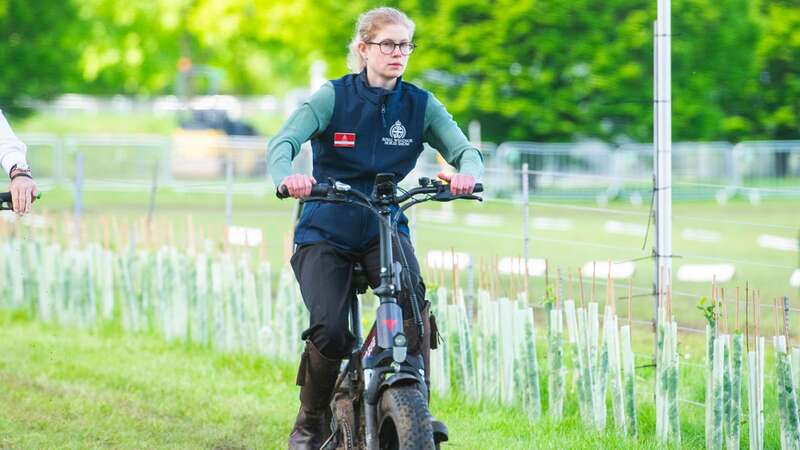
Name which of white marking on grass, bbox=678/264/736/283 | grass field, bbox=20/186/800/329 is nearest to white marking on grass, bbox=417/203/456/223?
grass field, bbox=20/186/800/329

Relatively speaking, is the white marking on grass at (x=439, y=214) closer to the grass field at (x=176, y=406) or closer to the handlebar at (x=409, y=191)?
the grass field at (x=176, y=406)

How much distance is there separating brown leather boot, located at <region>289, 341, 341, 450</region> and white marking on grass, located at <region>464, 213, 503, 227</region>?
53.1 ft

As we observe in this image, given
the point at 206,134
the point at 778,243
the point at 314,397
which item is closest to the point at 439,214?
the point at 778,243

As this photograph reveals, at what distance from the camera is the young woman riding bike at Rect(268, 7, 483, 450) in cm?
612

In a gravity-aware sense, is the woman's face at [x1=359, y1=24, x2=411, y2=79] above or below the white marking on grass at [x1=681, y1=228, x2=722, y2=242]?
above

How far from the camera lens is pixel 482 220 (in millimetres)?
23609

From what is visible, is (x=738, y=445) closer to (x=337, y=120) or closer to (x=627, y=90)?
(x=337, y=120)

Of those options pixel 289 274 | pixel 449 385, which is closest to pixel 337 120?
pixel 449 385

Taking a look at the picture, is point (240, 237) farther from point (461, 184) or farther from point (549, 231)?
point (549, 231)

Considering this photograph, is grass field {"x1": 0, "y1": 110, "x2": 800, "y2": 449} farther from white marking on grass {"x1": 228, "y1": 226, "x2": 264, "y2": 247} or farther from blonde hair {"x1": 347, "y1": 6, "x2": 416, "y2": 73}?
blonde hair {"x1": 347, "y1": 6, "x2": 416, "y2": 73}

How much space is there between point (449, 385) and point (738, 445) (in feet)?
7.48

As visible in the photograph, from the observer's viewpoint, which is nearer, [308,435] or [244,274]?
[308,435]

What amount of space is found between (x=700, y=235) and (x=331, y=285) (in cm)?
1659

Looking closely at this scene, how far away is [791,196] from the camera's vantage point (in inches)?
1102
